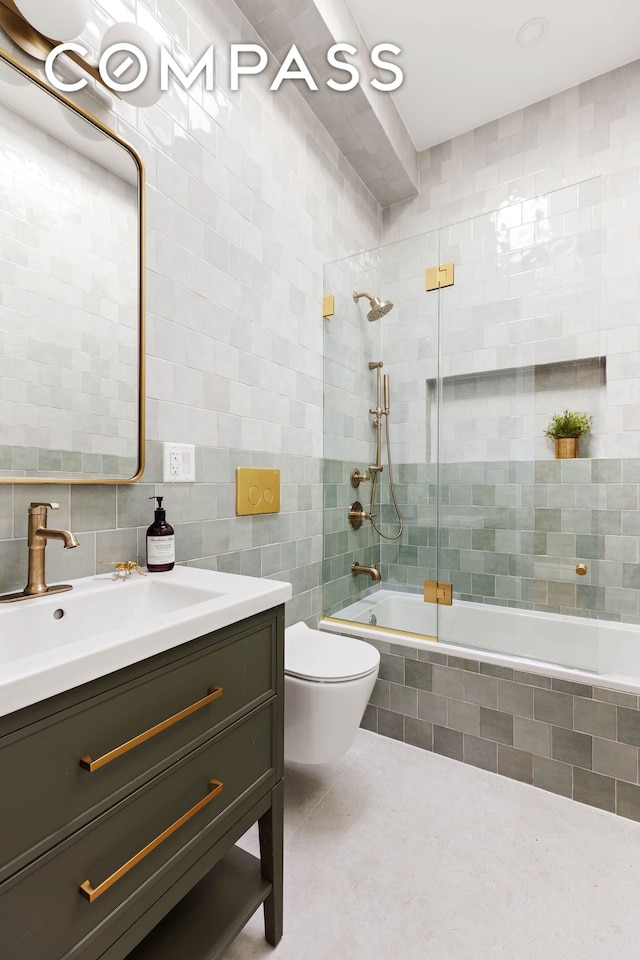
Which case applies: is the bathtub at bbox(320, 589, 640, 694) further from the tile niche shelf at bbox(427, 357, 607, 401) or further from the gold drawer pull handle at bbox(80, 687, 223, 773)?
the gold drawer pull handle at bbox(80, 687, 223, 773)

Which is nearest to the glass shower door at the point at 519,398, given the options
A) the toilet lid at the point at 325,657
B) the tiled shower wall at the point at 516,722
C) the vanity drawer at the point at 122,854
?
the tiled shower wall at the point at 516,722

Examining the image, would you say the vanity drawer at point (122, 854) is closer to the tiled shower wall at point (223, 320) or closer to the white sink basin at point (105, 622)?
the white sink basin at point (105, 622)

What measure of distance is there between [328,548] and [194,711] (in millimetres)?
1418

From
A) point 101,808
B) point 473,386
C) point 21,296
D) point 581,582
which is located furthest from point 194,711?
point 473,386

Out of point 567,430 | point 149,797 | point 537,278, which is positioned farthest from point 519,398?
point 149,797

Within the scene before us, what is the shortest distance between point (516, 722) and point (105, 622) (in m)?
1.51

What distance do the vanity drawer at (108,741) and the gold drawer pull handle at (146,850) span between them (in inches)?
→ 4.1

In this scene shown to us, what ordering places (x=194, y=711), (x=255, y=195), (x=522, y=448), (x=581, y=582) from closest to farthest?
(x=194, y=711) < (x=255, y=195) < (x=581, y=582) < (x=522, y=448)

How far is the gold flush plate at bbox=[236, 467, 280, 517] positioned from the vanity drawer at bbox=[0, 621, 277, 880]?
2.48 ft

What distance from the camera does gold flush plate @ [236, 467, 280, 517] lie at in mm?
1674

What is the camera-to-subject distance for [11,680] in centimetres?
56

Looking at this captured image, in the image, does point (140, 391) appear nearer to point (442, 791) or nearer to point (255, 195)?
point (255, 195)

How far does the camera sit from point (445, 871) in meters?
1.31

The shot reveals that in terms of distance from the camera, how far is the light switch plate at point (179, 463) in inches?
54.4
